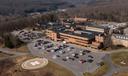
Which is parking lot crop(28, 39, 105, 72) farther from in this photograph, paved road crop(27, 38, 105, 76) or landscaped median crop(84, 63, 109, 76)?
landscaped median crop(84, 63, 109, 76)

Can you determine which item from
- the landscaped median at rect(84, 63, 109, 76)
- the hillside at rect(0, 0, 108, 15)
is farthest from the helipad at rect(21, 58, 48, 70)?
the hillside at rect(0, 0, 108, 15)

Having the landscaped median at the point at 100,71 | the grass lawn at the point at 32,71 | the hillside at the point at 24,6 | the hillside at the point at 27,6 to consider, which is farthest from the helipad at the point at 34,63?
the hillside at the point at 24,6

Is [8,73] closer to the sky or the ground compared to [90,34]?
closer to the ground

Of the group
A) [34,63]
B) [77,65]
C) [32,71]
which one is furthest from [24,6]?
[77,65]

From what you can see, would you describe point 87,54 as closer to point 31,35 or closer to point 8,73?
point 8,73

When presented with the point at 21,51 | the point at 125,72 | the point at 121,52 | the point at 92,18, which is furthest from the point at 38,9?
the point at 125,72

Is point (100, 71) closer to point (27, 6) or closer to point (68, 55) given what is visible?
point (68, 55)
